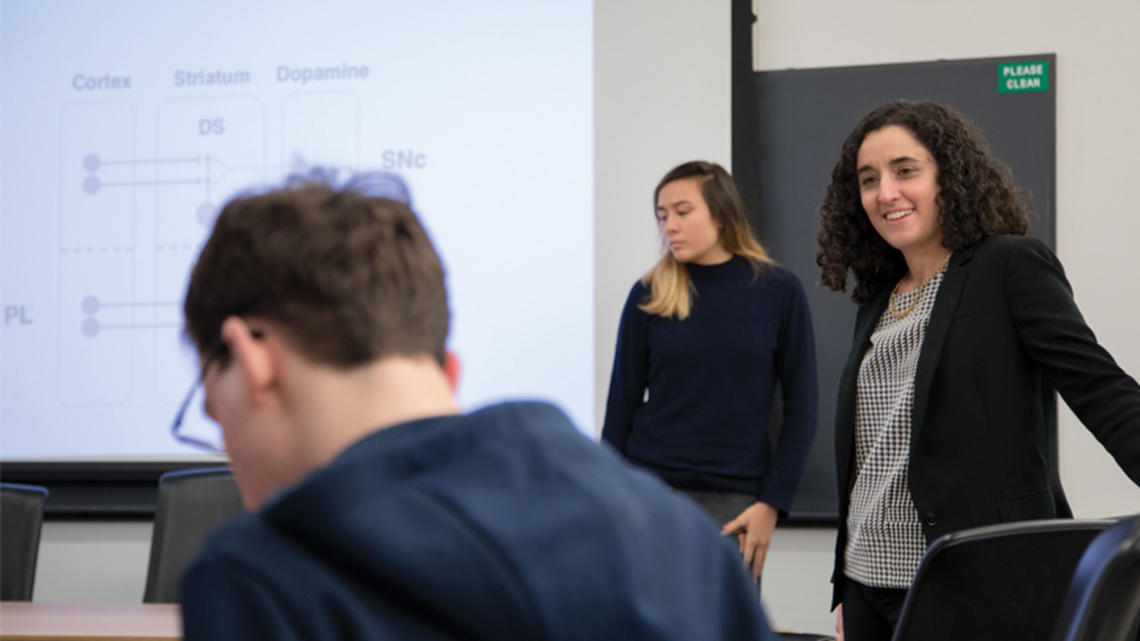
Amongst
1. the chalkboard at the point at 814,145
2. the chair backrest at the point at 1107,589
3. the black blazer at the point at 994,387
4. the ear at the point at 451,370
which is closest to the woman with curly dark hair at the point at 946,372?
the black blazer at the point at 994,387

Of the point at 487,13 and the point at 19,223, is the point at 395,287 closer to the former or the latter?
the point at 487,13

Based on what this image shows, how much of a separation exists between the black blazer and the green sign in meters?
1.79

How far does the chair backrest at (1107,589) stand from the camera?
77cm

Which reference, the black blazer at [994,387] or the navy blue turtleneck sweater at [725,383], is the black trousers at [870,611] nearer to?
the black blazer at [994,387]

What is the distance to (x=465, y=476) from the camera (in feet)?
1.86

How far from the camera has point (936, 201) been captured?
5.74ft

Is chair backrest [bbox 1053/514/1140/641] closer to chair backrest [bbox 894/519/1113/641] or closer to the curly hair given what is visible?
→ chair backrest [bbox 894/519/1113/641]

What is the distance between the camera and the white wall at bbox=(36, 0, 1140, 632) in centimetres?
320

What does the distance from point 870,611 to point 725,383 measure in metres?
0.97

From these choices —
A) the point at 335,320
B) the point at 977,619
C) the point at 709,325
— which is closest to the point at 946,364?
the point at 977,619

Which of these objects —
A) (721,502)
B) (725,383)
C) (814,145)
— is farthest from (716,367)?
(814,145)

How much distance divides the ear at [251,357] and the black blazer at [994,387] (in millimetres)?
1194

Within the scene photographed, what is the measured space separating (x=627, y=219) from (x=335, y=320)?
2802 mm

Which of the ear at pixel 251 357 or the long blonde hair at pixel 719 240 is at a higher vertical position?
the long blonde hair at pixel 719 240
